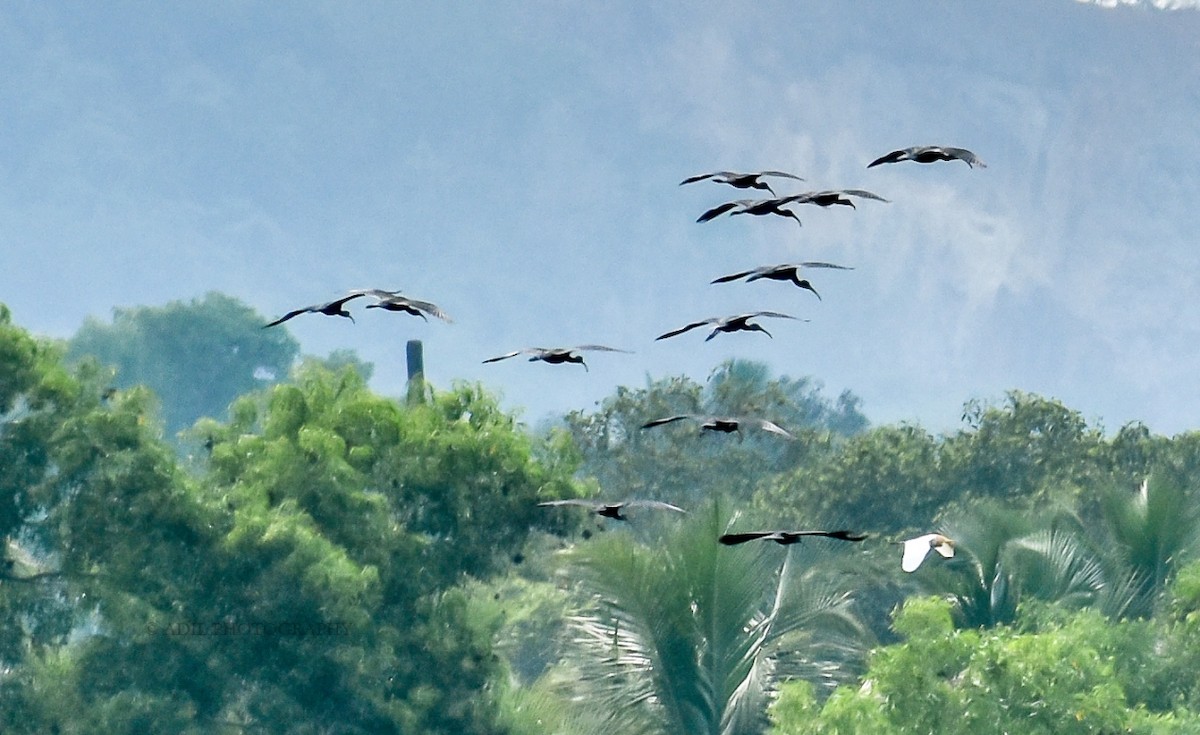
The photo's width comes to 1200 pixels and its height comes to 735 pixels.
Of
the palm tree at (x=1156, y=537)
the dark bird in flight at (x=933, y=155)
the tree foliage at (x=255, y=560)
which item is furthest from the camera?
the palm tree at (x=1156, y=537)

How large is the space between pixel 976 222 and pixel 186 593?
18612 centimetres

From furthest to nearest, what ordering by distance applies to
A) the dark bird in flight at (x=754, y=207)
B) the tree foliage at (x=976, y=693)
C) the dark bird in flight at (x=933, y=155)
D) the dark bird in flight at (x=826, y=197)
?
1. the tree foliage at (x=976, y=693)
2. the dark bird in flight at (x=754, y=207)
3. the dark bird in flight at (x=826, y=197)
4. the dark bird in flight at (x=933, y=155)

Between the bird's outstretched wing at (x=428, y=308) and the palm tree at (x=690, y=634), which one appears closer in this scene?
the bird's outstretched wing at (x=428, y=308)

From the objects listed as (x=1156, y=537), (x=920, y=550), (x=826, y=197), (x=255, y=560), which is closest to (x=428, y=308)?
(x=826, y=197)

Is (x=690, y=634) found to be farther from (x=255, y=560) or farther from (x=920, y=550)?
(x=920, y=550)

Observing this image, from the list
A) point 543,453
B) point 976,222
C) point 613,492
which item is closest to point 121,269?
point 976,222

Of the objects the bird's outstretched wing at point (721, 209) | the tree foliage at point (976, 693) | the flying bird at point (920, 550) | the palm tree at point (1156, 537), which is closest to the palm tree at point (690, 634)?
the palm tree at point (1156, 537)

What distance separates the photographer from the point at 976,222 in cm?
19812

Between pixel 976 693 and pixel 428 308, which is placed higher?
Result: pixel 428 308

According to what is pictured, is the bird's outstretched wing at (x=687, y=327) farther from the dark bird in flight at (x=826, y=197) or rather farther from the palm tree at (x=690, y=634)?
the palm tree at (x=690, y=634)

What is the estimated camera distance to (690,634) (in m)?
18.1

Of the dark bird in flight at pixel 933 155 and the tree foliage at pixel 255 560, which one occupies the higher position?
the dark bird in flight at pixel 933 155

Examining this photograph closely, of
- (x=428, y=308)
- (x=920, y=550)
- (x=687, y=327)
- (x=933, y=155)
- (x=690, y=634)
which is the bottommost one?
(x=690, y=634)

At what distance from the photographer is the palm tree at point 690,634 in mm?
17886
